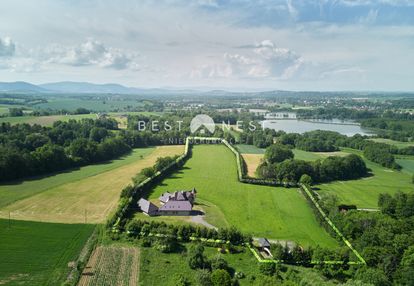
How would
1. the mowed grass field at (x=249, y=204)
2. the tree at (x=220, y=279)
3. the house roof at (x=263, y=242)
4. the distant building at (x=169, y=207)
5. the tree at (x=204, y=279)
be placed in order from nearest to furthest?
the tree at (x=220, y=279) → the tree at (x=204, y=279) → the house roof at (x=263, y=242) → the mowed grass field at (x=249, y=204) → the distant building at (x=169, y=207)

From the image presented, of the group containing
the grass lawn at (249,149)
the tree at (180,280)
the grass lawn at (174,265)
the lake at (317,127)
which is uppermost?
the lake at (317,127)

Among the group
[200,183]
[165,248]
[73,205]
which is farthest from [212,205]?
[73,205]

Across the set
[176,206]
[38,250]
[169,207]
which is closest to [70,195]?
[169,207]

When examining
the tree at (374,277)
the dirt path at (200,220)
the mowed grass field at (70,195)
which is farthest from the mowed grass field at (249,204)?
the tree at (374,277)

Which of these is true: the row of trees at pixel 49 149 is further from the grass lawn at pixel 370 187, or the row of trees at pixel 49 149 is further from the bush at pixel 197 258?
the grass lawn at pixel 370 187

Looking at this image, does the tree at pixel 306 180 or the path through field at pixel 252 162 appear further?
the path through field at pixel 252 162

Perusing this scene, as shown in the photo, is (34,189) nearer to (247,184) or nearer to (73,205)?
(73,205)
